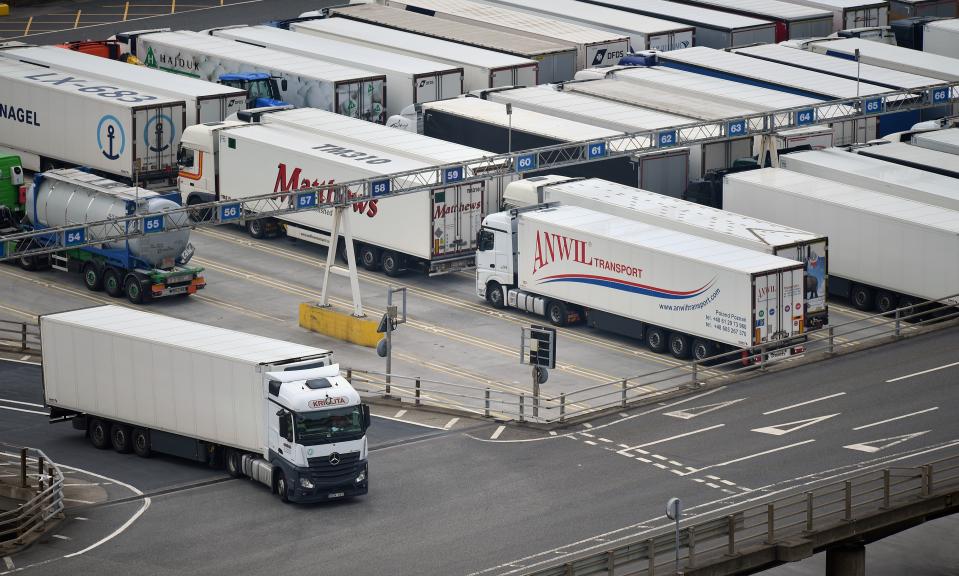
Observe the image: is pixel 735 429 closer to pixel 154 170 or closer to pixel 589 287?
pixel 589 287

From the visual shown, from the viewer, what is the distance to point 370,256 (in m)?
72.6

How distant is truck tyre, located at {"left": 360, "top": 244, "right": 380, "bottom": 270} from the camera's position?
7256 cm

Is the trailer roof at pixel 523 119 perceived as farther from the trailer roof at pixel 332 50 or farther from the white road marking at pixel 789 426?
the white road marking at pixel 789 426

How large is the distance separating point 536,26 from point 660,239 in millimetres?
37513

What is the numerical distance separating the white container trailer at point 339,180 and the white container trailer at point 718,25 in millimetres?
29727

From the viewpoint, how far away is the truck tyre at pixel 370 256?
238 ft

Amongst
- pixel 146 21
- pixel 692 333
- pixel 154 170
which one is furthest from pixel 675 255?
pixel 146 21

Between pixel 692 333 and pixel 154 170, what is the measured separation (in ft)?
90.2

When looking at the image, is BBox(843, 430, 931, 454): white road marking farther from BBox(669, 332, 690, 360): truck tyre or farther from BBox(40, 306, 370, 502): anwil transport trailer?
Result: BBox(40, 306, 370, 502): anwil transport trailer

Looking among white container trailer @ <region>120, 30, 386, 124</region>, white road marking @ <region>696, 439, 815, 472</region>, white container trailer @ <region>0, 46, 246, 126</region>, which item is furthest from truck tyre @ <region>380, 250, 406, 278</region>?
white road marking @ <region>696, 439, 815, 472</region>

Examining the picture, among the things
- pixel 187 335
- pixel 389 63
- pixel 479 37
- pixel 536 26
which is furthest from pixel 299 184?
pixel 536 26

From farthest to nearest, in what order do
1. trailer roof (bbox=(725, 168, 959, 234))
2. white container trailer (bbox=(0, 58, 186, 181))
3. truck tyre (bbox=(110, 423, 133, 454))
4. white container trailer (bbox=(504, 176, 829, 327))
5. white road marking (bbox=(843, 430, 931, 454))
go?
white container trailer (bbox=(0, 58, 186, 181)) → trailer roof (bbox=(725, 168, 959, 234)) → white container trailer (bbox=(504, 176, 829, 327)) → truck tyre (bbox=(110, 423, 133, 454)) → white road marking (bbox=(843, 430, 931, 454))

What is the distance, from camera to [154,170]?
8062cm

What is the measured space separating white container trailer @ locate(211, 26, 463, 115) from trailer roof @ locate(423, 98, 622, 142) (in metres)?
5.07
